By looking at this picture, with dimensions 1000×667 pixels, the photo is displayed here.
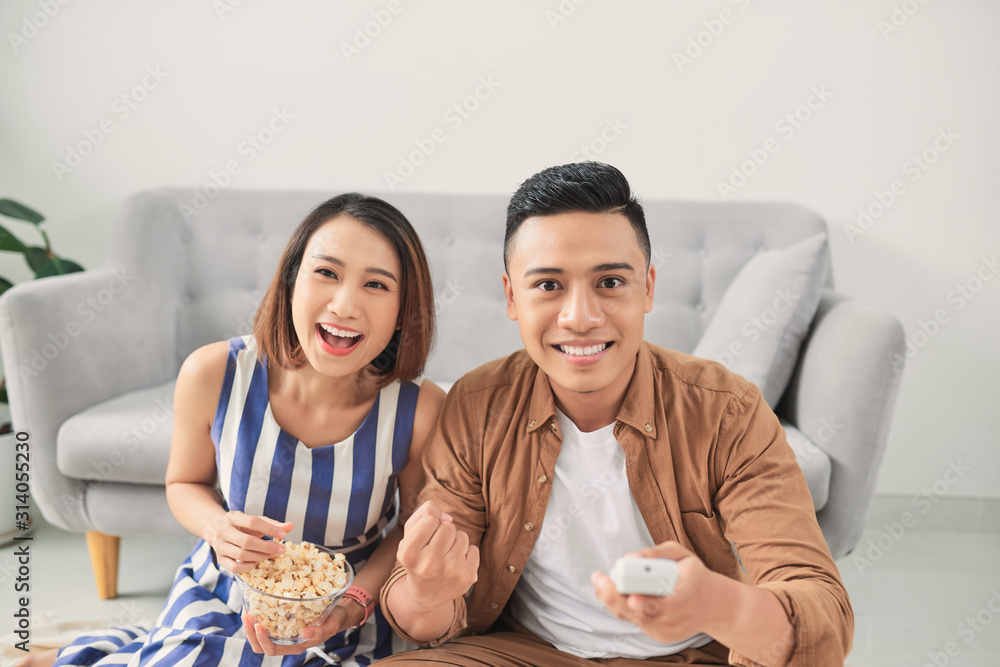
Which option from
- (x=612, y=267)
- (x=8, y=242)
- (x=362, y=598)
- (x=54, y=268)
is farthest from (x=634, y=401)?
(x=8, y=242)

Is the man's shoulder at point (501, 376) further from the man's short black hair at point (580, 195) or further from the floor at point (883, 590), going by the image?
the floor at point (883, 590)

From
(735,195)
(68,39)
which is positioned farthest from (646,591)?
(68,39)

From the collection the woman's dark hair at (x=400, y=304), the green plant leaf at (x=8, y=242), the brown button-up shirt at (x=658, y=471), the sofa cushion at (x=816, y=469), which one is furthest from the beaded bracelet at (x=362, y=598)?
the green plant leaf at (x=8, y=242)

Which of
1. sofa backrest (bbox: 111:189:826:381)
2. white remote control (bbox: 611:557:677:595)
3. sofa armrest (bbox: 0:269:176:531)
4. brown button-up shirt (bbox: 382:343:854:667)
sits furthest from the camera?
sofa backrest (bbox: 111:189:826:381)

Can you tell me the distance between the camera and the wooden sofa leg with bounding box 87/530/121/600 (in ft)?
6.18

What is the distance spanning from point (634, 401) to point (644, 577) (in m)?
0.40

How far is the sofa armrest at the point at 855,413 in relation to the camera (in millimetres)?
1671

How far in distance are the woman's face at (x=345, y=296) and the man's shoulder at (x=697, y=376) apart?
0.45m

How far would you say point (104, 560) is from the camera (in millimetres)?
1897

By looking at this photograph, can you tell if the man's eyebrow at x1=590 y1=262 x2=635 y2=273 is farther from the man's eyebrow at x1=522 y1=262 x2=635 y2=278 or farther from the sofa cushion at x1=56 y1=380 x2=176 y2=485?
the sofa cushion at x1=56 y1=380 x2=176 y2=485

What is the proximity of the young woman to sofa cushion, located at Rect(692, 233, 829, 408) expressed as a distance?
91 cm

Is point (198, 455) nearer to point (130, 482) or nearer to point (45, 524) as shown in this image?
point (130, 482)

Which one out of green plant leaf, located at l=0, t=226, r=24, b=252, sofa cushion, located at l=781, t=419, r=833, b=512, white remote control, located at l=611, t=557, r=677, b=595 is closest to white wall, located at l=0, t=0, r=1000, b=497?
green plant leaf, located at l=0, t=226, r=24, b=252

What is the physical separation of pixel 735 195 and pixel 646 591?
2.06m
